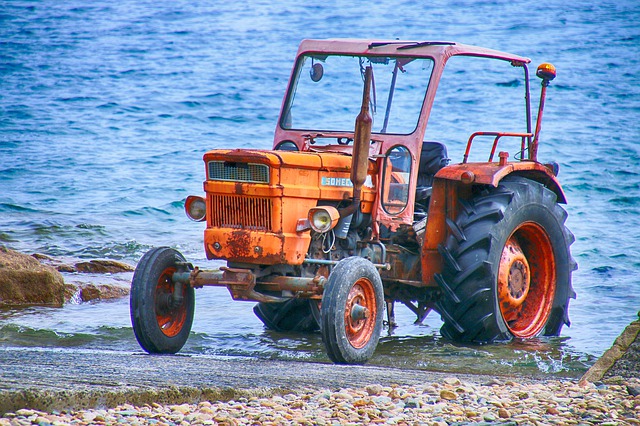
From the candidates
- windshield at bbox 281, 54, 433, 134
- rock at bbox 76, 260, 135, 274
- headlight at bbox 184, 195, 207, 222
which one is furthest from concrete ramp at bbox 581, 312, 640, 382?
rock at bbox 76, 260, 135, 274

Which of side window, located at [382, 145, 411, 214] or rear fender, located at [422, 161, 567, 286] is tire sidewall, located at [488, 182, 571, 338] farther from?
side window, located at [382, 145, 411, 214]

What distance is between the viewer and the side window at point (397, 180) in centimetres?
738

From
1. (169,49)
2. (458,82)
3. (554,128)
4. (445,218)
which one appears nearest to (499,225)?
(445,218)

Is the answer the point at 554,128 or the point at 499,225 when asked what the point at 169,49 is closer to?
the point at 554,128

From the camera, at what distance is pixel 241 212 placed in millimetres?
6805

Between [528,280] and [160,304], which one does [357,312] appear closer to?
[160,304]

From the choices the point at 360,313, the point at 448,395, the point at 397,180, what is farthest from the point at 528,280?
→ the point at 448,395

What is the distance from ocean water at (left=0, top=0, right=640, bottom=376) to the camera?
848 cm

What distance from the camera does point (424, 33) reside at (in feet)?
94.1

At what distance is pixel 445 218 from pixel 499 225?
408mm

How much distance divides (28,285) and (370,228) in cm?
401

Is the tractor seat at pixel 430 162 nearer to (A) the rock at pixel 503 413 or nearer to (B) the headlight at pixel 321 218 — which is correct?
(B) the headlight at pixel 321 218

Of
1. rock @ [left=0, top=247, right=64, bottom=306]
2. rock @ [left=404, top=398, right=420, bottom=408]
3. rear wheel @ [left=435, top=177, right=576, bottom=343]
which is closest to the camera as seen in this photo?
rock @ [left=404, top=398, right=420, bottom=408]

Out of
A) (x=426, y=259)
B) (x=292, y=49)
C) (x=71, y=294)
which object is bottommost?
(x=71, y=294)
